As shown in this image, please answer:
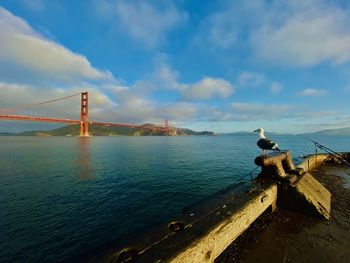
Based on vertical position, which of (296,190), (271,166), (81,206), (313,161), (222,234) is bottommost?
(81,206)

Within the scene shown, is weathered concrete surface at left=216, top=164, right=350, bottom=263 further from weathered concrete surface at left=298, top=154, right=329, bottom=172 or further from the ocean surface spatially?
weathered concrete surface at left=298, top=154, right=329, bottom=172

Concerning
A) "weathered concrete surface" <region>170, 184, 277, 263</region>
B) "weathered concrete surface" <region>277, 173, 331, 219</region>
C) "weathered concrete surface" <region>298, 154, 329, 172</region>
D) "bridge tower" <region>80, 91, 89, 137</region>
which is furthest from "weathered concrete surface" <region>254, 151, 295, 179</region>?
"bridge tower" <region>80, 91, 89, 137</region>

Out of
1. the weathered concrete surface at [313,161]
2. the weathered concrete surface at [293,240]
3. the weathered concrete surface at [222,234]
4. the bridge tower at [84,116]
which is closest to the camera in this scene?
the weathered concrete surface at [222,234]

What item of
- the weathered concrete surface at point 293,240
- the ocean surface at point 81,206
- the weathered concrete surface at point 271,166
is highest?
the weathered concrete surface at point 271,166

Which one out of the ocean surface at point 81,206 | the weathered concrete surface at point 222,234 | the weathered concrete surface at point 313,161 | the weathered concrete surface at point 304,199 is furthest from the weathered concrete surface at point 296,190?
the weathered concrete surface at point 313,161

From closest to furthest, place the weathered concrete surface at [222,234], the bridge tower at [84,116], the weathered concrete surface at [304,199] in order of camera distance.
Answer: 1. the weathered concrete surface at [222,234]
2. the weathered concrete surface at [304,199]
3. the bridge tower at [84,116]

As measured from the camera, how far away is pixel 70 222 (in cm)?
928

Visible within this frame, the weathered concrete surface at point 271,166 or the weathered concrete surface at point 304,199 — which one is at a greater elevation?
the weathered concrete surface at point 271,166

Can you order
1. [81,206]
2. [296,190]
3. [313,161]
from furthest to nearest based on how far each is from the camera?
[313,161] → [81,206] → [296,190]

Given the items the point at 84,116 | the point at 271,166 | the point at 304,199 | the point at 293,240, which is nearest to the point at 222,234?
the point at 293,240

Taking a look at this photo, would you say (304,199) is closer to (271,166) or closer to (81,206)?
(271,166)

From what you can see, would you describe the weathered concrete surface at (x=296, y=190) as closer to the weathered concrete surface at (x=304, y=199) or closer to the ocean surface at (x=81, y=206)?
the weathered concrete surface at (x=304, y=199)

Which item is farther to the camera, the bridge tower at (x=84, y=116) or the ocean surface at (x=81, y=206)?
the bridge tower at (x=84, y=116)

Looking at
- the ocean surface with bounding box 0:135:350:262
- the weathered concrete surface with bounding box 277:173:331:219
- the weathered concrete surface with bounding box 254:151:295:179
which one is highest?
the weathered concrete surface with bounding box 254:151:295:179
